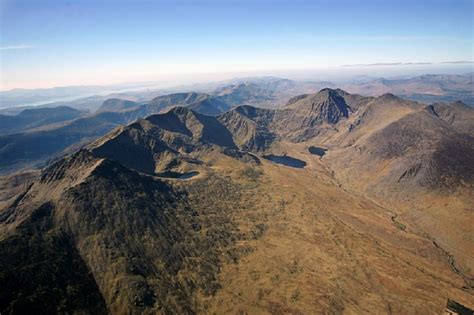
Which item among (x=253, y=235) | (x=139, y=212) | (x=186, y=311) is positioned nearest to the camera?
(x=186, y=311)

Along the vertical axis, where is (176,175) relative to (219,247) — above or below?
above

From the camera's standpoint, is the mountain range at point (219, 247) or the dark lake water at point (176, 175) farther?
the dark lake water at point (176, 175)

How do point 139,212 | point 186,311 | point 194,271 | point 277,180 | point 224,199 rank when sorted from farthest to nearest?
point 277,180 → point 224,199 → point 139,212 → point 194,271 → point 186,311

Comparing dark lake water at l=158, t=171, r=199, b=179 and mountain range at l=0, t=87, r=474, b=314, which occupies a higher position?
dark lake water at l=158, t=171, r=199, b=179

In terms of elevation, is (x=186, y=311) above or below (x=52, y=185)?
below

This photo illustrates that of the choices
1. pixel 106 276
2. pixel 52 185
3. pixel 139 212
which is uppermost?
pixel 52 185

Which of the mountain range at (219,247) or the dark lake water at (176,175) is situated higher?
the dark lake water at (176,175)

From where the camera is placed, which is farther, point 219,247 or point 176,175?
point 176,175

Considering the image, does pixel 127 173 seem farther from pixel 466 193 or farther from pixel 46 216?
pixel 466 193

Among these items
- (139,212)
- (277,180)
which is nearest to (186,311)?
(139,212)

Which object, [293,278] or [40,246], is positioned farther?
[293,278]

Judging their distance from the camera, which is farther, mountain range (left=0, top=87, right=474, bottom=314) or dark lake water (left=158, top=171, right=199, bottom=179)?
dark lake water (left=158, top=171, right=199, bottom=179)
